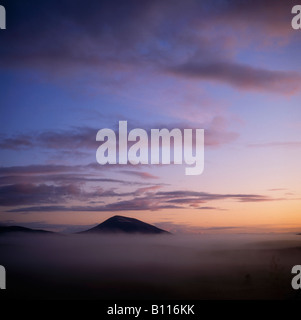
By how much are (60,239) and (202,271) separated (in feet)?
16.5

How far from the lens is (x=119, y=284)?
27.5 ft
